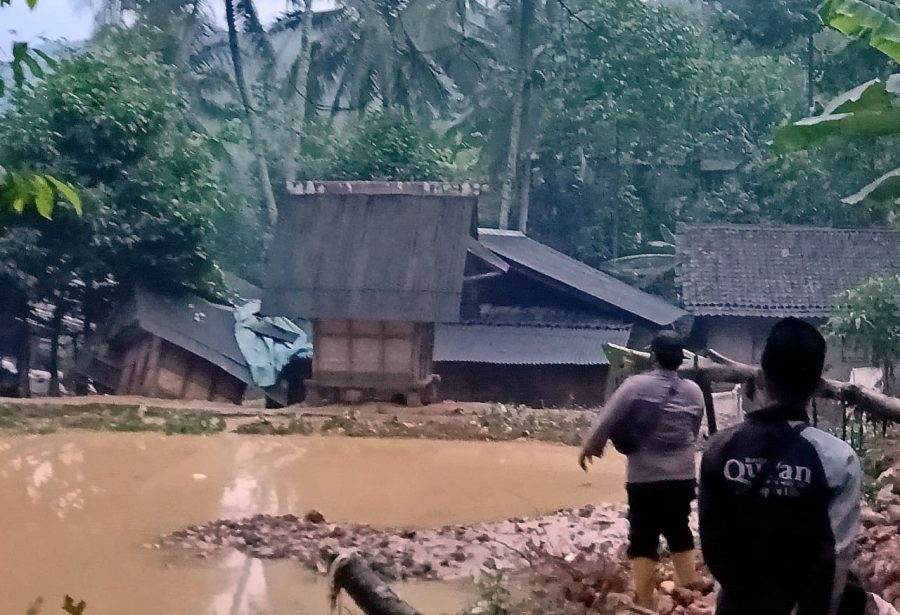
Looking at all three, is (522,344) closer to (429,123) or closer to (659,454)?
(429,123)

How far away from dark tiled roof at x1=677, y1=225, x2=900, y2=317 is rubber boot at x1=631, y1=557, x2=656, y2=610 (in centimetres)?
1185

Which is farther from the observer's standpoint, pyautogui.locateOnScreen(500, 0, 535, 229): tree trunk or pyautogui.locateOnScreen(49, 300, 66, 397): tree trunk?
pyautogui.locateOnScreen(500, 0, 535, 229): tree trunk

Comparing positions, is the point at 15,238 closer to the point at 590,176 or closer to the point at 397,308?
the point at 397,308

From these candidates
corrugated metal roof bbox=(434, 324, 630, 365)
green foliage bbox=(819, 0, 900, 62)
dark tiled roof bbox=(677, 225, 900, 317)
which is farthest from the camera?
corrugated metal roof bbox=(434, 324, 630, 365)

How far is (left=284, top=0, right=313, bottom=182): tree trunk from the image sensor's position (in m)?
22.4

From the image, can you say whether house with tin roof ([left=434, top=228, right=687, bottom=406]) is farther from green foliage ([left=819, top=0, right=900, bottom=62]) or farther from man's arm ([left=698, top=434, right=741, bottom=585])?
man's arm ([left=698, top=434, right=741, bottom=585])

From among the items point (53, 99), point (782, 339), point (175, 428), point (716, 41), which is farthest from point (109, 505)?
point (716, 41)

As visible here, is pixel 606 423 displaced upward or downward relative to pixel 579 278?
downward

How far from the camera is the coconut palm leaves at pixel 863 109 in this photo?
17.1 feet

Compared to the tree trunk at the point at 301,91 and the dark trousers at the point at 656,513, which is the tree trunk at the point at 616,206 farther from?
the dark trousers at the point at 656,513

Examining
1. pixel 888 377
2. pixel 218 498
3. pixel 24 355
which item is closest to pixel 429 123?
pixel 24 355

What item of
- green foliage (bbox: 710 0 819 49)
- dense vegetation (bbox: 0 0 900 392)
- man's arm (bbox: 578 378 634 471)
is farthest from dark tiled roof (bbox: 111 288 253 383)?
green foliage (bbox: 710 0 819 49)

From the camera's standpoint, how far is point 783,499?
2.15 metres

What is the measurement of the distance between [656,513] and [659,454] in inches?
11.2
